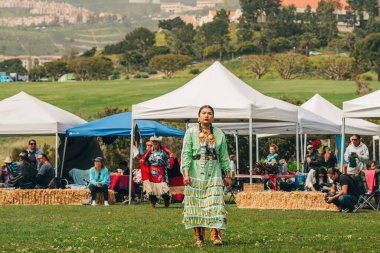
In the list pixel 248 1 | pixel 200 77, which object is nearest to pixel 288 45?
pixel 248 1

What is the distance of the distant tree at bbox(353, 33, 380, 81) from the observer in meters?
131

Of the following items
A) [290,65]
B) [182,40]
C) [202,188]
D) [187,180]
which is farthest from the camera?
[182,40]

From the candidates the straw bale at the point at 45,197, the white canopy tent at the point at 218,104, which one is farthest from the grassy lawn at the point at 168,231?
the white canopy tent at the point at 218,104

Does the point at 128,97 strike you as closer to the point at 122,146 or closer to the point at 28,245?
the point at 122,146

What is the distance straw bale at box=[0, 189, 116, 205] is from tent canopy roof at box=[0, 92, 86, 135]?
360 centimetres

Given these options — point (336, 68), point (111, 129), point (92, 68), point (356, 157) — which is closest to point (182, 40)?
point (92, 68)

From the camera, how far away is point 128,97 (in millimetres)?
101938

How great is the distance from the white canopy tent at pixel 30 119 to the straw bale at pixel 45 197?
360cm

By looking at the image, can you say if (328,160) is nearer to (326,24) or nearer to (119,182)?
(119,182)

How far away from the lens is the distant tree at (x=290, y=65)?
133m

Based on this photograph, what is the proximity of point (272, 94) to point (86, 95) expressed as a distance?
20303 mm

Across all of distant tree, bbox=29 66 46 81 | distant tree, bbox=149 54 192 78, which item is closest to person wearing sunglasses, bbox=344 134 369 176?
distant tree, bbox=149 54 192 78

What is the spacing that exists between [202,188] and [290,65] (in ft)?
398

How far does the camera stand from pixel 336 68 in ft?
423
